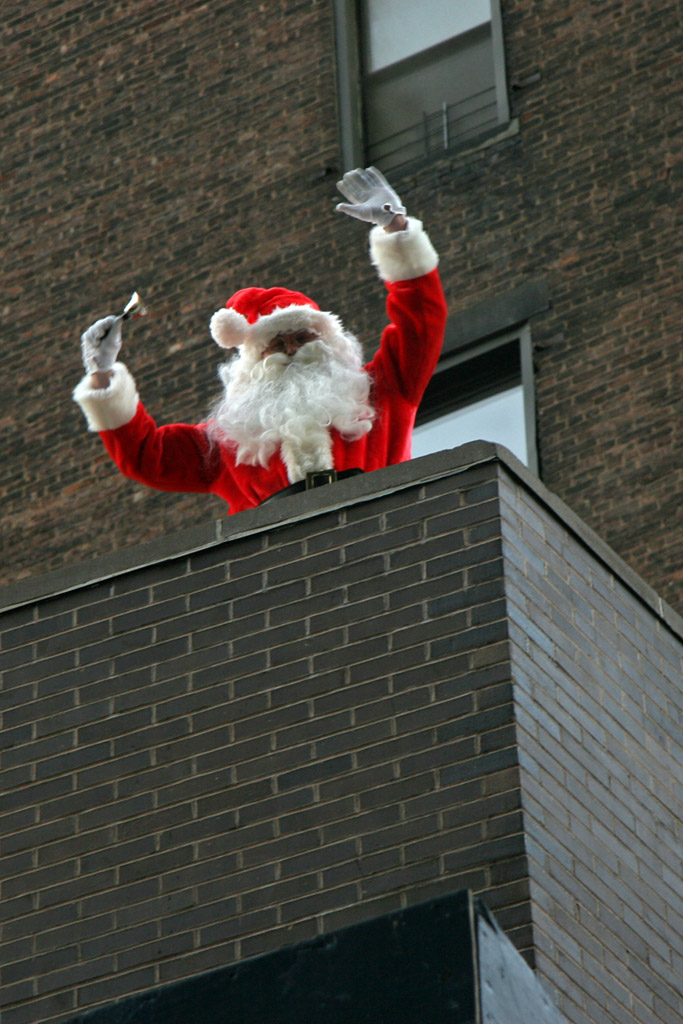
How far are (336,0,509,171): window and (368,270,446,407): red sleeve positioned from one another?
6.15 meters

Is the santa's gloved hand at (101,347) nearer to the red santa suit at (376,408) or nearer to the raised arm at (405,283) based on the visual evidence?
the red santa suit at (376,408)

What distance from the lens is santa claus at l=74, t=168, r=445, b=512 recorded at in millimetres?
9094

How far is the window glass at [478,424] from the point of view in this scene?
559 inches

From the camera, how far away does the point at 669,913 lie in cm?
785

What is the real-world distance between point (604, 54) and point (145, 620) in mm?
8007

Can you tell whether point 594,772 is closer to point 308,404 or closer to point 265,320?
point 308,404

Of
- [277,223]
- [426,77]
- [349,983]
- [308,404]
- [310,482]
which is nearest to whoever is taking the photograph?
[349,983]

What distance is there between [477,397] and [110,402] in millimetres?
5638

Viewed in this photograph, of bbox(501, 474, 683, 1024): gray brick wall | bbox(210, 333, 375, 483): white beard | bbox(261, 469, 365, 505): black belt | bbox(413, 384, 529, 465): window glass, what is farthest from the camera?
bbox(413, 384, 529, 465): window glass

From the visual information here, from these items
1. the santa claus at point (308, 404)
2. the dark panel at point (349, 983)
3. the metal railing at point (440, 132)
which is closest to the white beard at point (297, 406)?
the santa claus at point (308, 404)

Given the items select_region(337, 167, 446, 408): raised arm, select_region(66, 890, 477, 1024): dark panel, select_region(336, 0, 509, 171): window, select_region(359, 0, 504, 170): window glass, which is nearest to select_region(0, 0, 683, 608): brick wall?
select_region(336, 0, 509, 171): window

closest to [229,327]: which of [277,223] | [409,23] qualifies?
[277,223]

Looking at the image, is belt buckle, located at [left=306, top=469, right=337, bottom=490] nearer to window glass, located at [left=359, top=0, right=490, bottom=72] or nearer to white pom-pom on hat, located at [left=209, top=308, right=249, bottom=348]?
white pom-pom on hat, located at [left=209, top=308, right=249, bottom=348]

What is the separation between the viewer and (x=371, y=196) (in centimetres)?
925
